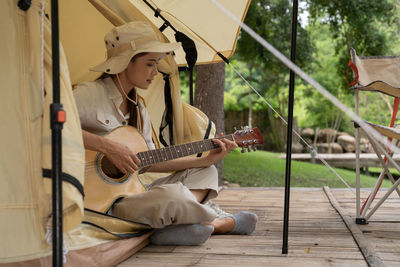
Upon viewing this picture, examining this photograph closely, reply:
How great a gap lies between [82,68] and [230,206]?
49.7 inches

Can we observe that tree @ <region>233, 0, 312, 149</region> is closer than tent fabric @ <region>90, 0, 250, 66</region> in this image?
No

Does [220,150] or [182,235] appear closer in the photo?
[182,235]

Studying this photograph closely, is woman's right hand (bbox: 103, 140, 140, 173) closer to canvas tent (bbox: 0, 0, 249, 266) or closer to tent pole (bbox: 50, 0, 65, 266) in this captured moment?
canvas tent (bbox: 0, 0, 249, 266)

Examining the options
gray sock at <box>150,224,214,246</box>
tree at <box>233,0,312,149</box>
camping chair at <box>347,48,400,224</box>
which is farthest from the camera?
tree at <box>233,0,312,149</box>

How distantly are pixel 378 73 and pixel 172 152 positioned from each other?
136 centimetres

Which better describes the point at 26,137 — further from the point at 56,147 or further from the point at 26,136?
the point at 56,147

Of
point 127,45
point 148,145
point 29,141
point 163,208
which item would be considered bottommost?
point 163,208

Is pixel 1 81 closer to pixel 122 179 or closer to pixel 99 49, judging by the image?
pixel 122 179

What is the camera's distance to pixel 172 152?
223cm

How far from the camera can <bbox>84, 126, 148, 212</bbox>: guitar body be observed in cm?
202

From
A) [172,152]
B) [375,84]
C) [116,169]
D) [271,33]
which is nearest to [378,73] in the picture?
[375,84]

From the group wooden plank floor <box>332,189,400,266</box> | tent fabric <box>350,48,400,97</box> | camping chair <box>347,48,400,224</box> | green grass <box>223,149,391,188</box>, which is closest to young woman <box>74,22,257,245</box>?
wooden plank floor <box>332,189,400,266</box>

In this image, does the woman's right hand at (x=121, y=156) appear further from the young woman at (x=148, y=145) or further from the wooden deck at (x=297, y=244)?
the wooden deck at (x=297, y=244)

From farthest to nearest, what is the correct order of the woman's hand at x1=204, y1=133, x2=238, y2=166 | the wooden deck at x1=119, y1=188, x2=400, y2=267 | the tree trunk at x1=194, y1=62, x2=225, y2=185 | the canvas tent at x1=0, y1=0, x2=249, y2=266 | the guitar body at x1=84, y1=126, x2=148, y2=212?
the tree trunk at x1=194, y1=62, x2=225, y2=185, the woman's hand at x1=204, y1=133, x2=238, y2=166, the guitar body at x1=84, y1=126, x2=148, y2=212, the wooden deck at x1=119, y1=188, x2=400, y2=267, the canvas tent at x1=0, y1=0, x2=249, y2=266
